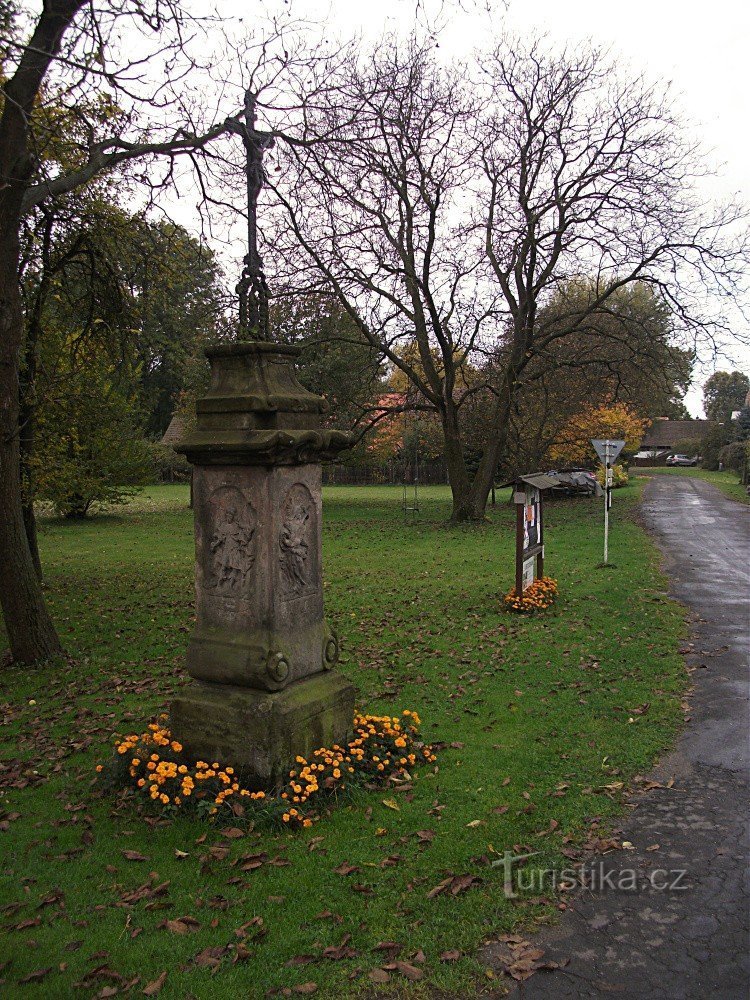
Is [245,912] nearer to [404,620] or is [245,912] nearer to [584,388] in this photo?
[404,620]

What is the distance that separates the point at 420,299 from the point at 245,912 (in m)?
21.9

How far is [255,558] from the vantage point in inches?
230

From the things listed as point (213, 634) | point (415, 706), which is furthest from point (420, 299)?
point (213, 634)

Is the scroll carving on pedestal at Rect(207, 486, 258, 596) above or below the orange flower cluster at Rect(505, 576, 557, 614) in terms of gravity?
above

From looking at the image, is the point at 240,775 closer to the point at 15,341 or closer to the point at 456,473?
the point at 15,341

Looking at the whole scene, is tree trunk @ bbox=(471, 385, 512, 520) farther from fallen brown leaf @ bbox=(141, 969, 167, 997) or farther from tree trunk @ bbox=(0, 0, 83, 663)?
fallen brown leaf @ bbox=(141, 969, 167, 997)

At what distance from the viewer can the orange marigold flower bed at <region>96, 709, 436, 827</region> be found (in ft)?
17.9

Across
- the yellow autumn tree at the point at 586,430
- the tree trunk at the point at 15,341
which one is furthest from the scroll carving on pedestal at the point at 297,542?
the yellow autumn tree at the point at 586,430

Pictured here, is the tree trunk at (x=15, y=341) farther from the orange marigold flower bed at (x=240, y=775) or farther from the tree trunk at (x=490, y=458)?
the tree trunk at (x=490, y=458)

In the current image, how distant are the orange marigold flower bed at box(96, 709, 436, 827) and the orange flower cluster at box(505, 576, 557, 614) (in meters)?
5.89

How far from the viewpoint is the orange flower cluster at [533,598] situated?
12.1 metres

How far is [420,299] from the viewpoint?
24422 mm

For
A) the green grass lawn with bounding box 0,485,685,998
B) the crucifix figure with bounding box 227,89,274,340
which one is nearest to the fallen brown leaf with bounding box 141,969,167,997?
the green grass lawn with bounding box 0,485,685,998

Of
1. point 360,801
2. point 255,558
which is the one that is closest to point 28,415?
point 255,558
